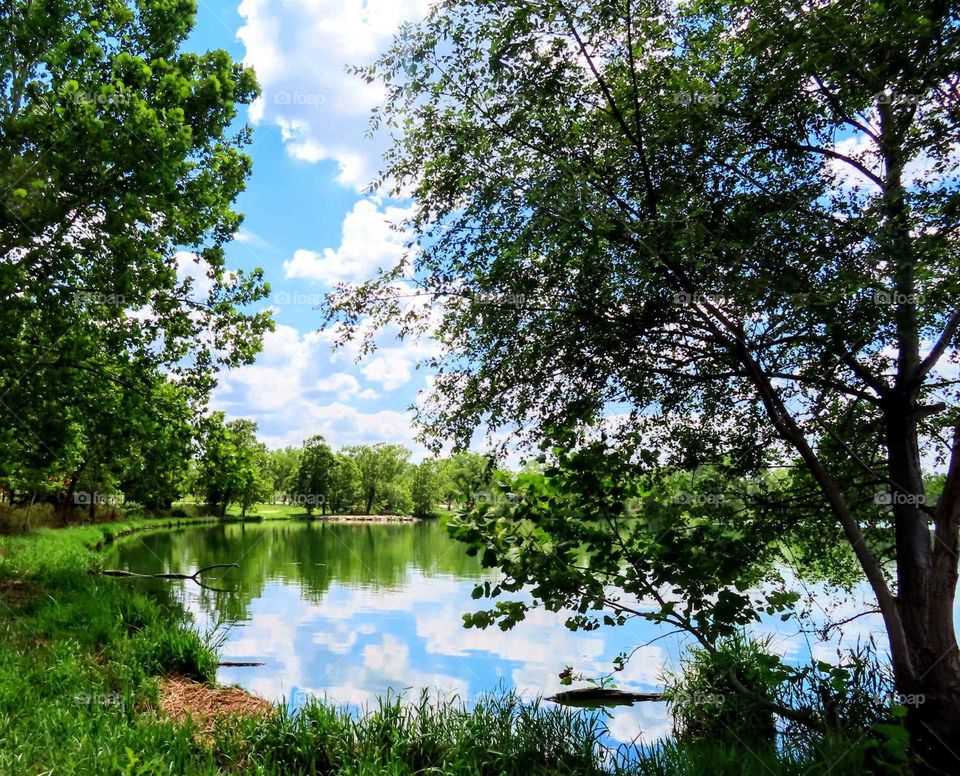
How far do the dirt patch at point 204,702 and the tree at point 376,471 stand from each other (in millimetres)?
81218

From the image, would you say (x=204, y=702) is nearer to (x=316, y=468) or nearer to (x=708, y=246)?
(x=708, y=246)

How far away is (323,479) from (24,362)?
6916cm

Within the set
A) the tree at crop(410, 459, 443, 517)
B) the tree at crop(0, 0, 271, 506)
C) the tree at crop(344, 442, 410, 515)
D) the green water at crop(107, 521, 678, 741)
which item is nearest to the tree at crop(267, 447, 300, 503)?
the tree at crop(344, 442, 410, 515)

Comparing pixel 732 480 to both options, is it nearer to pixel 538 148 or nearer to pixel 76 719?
pixel 538 148

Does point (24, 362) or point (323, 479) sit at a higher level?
point (24, 362)

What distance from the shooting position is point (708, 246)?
4.47m

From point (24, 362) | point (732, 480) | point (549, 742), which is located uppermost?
point (24, 362)

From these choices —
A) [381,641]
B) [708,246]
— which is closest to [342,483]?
[381,641]

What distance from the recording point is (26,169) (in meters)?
11.1

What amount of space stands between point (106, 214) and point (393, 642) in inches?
426

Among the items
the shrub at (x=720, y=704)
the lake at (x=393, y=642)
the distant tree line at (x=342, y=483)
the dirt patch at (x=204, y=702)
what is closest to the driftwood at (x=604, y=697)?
the lake at (x=393, y=642)

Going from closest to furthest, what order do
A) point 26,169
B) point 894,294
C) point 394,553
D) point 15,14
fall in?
point 894,294 < point 26,169 < point 15,14 < point 394,553

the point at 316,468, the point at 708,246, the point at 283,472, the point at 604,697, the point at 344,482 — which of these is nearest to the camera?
the point at 708,246

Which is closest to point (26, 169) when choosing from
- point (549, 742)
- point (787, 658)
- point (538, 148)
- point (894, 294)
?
point (538, 148)
